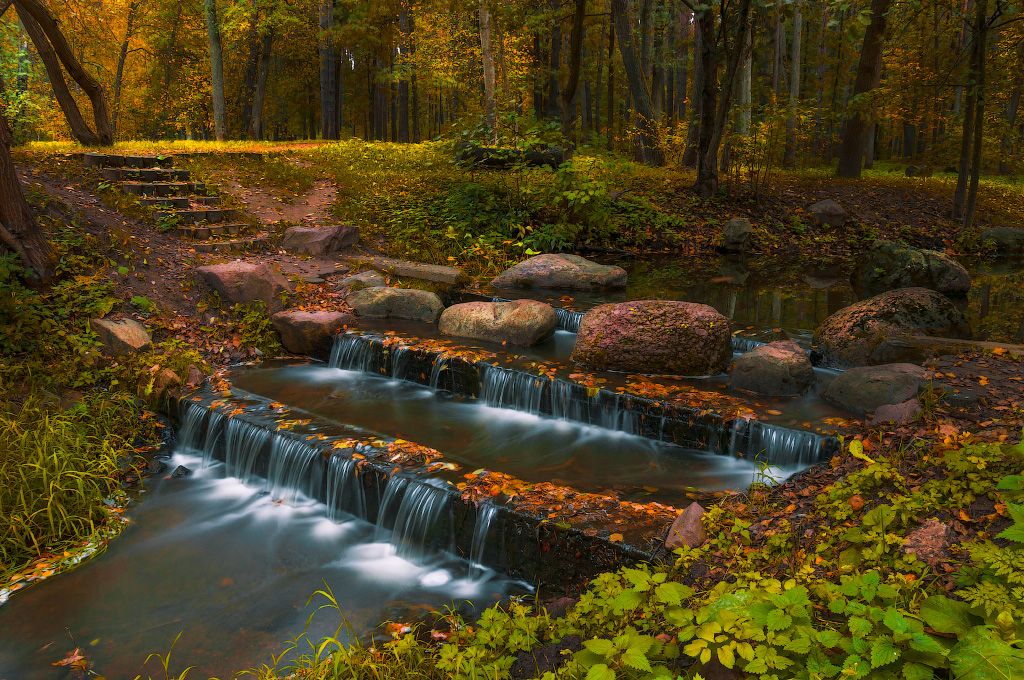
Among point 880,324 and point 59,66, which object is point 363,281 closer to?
point 880,324

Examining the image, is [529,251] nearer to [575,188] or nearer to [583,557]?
[575,188]

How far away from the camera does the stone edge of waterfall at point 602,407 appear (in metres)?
6.12

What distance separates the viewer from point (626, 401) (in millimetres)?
6938

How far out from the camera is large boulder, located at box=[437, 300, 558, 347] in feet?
30.5

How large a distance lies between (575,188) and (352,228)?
4602mm

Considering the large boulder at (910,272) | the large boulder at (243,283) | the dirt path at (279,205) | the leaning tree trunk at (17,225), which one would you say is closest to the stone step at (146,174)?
the dirt path at (279,205)

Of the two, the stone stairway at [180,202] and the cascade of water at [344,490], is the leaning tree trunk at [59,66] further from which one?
the cascade of water at [344,490]

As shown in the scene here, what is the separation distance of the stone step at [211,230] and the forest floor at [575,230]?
1.41 ft

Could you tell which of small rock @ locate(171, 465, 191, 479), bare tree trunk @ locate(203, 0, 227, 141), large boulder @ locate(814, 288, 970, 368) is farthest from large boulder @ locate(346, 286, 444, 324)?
bare tree trunk @ locate(203, 0, 227, 141)

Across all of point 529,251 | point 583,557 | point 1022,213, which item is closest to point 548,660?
point 583,557

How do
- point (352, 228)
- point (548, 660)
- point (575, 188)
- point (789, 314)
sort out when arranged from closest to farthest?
point (548, 660) → point (789, 314) → point (352, 228) → point (575, 188)

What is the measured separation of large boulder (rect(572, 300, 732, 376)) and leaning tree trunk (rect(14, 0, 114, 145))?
37.8ft

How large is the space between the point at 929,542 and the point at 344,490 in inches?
176

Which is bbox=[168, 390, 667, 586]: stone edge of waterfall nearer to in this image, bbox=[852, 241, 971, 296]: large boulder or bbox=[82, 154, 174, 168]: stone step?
bbox=[82, 154, 174, 168]: stone step
